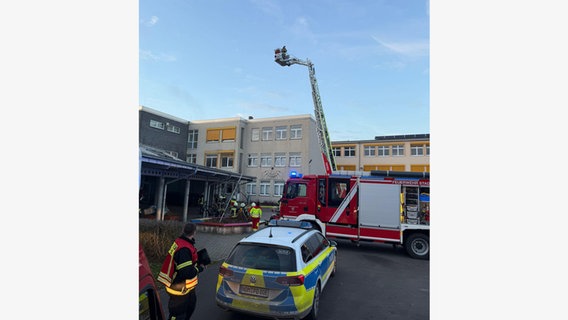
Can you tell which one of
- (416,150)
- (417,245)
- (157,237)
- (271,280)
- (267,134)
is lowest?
(417,245)

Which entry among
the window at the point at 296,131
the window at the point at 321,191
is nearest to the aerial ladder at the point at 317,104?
A: the window at the point at 321,191

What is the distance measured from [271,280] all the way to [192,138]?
35.7 m

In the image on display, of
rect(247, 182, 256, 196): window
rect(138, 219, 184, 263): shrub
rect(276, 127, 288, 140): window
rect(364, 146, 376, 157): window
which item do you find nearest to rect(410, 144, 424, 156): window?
rect(364, 146, 376, 157): window

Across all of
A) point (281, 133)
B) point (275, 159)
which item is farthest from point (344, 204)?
point (281, 133)

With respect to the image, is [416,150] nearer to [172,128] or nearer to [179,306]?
[172,128]

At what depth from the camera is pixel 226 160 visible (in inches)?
1405

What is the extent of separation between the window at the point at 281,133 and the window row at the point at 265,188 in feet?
17.1

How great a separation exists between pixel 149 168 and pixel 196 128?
24493 millimetres

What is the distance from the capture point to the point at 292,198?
474 inches

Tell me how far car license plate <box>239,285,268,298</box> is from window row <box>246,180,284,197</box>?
27973 mm

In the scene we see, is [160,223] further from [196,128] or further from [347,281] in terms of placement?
[196,128]

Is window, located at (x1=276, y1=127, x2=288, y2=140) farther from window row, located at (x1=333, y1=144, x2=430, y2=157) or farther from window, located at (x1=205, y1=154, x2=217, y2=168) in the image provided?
window, located at (x1=205, y1=154, x2=217, y2=168)

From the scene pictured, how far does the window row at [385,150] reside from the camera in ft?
119

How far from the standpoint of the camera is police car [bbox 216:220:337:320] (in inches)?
177
